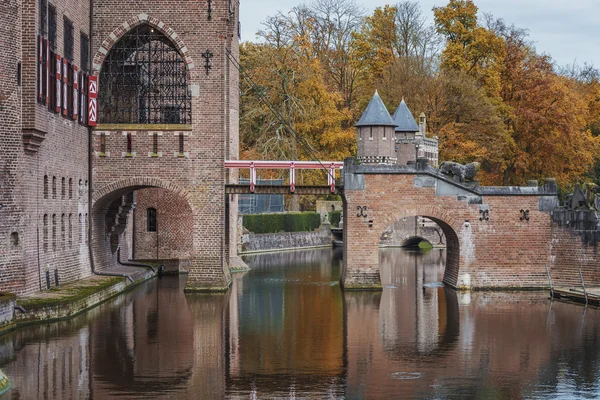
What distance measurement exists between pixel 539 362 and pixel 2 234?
41.9ft

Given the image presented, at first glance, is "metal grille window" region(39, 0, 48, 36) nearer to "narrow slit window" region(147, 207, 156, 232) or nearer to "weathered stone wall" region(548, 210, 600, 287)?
"narrow slit window" region(147, 207, 156, 232)

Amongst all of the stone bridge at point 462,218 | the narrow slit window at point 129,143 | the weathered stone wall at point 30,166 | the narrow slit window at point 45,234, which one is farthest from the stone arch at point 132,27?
the narrow slit window at point 45,234

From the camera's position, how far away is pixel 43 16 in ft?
88.5

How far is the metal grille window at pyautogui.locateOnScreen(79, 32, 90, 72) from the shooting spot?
105 feet

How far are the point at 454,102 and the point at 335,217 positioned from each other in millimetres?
13345

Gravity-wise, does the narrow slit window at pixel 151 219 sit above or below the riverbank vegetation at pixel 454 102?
below

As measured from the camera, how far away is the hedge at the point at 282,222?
5525 cm

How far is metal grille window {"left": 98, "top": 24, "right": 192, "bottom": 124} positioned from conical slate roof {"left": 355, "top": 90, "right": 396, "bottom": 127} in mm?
7623

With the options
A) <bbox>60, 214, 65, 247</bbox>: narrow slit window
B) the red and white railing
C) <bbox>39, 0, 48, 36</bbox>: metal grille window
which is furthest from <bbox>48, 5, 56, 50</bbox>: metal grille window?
the red and white railing

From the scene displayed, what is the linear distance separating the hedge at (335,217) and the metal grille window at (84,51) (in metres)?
35.6

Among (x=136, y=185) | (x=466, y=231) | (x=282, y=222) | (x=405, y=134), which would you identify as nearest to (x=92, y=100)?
(x=136, y=185)

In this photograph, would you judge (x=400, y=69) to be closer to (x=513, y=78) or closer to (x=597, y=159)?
(x=513, y=78)

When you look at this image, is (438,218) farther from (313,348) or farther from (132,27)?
(313,348)

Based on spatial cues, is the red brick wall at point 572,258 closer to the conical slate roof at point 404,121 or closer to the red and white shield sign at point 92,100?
the red and white shield sign at point 92,100
